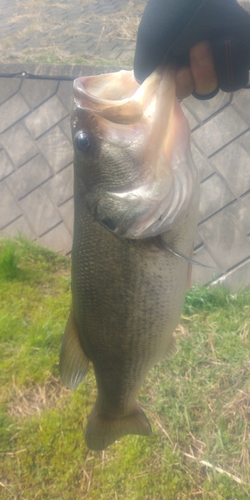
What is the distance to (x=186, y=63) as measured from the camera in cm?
120

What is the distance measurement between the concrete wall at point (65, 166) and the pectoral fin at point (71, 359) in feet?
5.78

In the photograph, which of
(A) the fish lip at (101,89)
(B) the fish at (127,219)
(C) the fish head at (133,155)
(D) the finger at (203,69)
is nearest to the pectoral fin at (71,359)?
(B) the fish at (127,219)

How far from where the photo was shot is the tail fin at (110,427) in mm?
1647

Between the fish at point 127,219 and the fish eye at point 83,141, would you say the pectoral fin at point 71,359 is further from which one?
the fish eye at point 83,141

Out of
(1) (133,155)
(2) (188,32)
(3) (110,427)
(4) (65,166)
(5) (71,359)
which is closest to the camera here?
(2) (188,32)

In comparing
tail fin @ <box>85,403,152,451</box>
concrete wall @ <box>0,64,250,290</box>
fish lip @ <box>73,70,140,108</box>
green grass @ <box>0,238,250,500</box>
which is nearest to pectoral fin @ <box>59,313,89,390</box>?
tail fin @ <box>85,403,152,451</box>

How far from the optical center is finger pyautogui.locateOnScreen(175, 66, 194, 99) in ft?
3.96

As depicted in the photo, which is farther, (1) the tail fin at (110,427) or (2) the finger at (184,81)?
(1) the tail fin at (110,427)

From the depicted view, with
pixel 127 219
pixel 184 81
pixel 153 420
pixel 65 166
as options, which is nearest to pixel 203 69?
pixel 184 81

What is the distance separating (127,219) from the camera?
1238 millimetres

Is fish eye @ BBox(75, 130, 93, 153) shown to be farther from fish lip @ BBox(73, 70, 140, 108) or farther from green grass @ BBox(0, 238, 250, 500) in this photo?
green grass @ BBox(0, 238, 250, 500)

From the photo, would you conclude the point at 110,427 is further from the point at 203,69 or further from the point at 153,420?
the point at 203,69

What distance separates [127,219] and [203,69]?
456 millimetres

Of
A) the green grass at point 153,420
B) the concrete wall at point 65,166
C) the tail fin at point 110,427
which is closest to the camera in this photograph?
the tail fin at point 110,427
